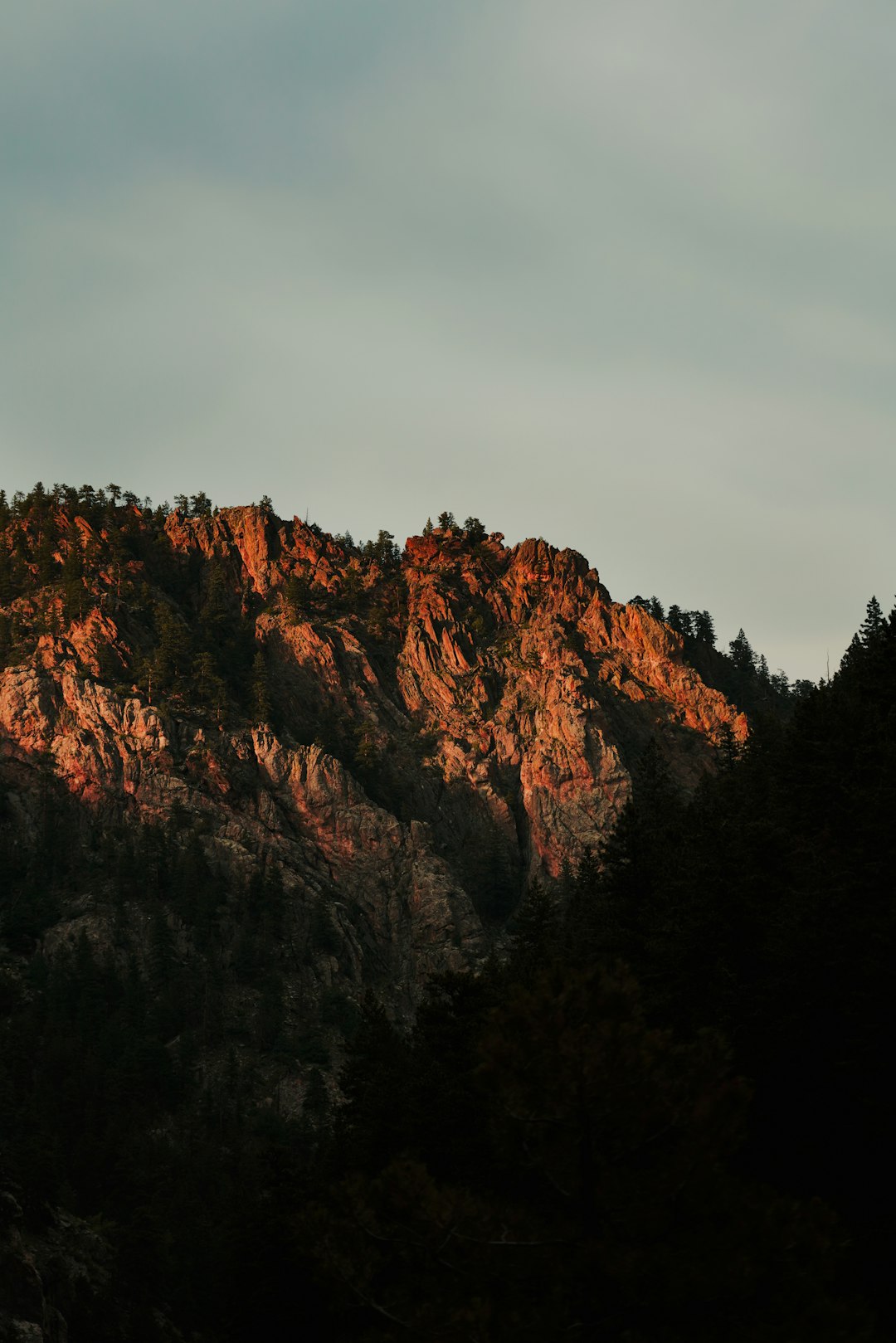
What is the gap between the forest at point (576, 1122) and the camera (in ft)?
58.3

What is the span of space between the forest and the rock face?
24.9 m

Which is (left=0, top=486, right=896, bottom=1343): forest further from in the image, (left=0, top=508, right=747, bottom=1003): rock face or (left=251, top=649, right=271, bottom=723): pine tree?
(left=251, top=649, right=271, bottom=723): pine tree

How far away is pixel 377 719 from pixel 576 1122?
113m

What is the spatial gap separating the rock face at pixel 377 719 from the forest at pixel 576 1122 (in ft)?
81.8

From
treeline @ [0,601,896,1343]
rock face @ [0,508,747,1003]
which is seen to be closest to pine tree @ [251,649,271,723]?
rock face @ [0,508,747,1003]

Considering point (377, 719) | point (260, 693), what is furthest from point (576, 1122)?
point (377, 719)

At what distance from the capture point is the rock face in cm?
11419

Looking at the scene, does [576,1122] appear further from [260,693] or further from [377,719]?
[377,719]

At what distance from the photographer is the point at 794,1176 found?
26781 millimetres

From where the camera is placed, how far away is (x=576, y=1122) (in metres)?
18.6

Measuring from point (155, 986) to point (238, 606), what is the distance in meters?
55.5

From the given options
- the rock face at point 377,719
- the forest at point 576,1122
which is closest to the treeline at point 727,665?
the rock face at point 377,719

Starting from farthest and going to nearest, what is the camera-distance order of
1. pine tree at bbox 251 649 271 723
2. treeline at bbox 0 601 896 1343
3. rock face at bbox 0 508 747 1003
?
pine tree at bbox 251 649 271 723, rock face at bbox 0 508 747 1003, treeline at bbox 0 601 896 1343

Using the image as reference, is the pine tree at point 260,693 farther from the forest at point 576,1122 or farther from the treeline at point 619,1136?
the treeline at point 619,1136
